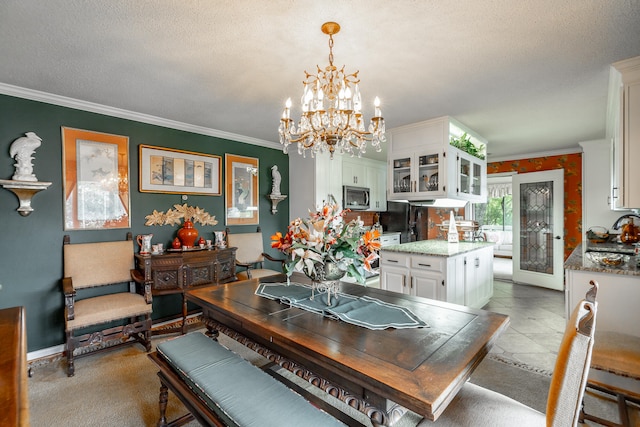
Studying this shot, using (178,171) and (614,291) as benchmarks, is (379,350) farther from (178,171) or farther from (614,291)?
(178,171)

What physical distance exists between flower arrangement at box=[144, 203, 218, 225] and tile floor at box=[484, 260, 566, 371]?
3.51 m

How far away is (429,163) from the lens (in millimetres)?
3547

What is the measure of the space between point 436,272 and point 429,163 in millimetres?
1286

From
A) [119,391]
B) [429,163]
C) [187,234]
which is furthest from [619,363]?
[187,234]

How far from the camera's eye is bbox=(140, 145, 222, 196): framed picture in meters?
3.45

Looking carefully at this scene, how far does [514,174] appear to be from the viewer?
5547 mm

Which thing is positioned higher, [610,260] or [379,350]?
[610,260]

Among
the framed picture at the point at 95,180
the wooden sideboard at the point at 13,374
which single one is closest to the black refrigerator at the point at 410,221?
the framed picture at the point at 95,180

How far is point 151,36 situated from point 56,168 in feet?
6.30

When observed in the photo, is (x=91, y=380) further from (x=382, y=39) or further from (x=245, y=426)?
(x=382, y=39)

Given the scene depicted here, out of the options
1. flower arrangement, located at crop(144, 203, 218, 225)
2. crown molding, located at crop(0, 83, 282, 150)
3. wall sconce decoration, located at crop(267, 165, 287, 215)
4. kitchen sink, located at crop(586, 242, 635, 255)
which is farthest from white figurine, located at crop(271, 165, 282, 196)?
kitchen sink, located at crop(586, 242, 635, 255)

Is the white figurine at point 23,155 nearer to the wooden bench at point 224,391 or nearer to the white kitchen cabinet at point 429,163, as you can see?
the wooden bench at point 224,391

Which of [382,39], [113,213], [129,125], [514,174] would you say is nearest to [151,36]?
[382,39]

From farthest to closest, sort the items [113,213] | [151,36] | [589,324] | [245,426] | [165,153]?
[165,153], [113,213], [151,36], [245,426], [589,324]
